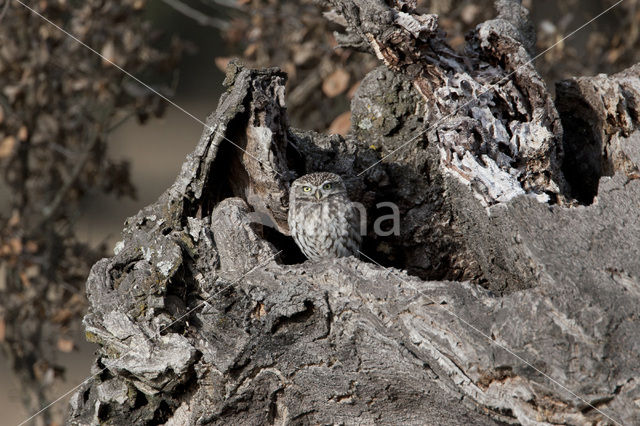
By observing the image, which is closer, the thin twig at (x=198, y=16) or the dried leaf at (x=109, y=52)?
the dried leaf at (x=109, y=52)

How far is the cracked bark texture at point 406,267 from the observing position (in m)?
2.89

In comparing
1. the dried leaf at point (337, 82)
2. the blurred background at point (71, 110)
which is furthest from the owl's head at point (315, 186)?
the blurred background at point (71, 110)

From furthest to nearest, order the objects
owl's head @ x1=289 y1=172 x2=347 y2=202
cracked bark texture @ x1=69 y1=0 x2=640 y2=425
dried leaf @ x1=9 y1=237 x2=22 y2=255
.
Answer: dried leaf @ x1=9 y1=237 x2=22 y2=255, owl's head @ x1=289 y1=172 x2=347 y2=202, cracked bark texture @ x1=69 y1=0 x2=640 y2=425

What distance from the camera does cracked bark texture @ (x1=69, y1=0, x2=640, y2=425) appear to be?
9.50ft

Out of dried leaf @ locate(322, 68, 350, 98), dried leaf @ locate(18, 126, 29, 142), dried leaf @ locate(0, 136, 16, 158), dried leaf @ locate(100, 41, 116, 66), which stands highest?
dried leaf @ locate(100, 41, 116, 66)

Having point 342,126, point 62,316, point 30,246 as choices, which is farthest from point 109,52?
point 342,126

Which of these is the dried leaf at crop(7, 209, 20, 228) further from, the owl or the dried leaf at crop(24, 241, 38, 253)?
the owl

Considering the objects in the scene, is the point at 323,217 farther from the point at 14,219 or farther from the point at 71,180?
the point at 14,219

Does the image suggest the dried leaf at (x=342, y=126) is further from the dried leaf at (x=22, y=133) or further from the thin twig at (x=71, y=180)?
the dried leaf at (x=22, y=133)

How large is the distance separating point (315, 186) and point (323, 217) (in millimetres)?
280

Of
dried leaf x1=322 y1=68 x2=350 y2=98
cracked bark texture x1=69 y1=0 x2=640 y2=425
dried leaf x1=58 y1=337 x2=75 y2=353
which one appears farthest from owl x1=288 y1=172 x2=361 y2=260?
dried leaf x1=58 y1=337 x2=75 y2=353

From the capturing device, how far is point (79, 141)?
7.25m

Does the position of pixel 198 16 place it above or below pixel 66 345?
above

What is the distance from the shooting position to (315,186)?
4.26 meters
